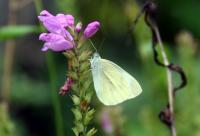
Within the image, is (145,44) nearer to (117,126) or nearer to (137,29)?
(137,29)

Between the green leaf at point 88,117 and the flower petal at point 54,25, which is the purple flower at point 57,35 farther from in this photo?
the green leaf at point 88,117

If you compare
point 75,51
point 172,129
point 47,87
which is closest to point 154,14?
point 172,129

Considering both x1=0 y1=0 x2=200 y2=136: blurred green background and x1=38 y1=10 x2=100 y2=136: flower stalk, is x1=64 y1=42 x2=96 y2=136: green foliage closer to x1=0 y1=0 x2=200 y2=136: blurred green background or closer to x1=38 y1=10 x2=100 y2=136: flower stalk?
x1=38 y1=10 x2=100 y2=136: flower stalk

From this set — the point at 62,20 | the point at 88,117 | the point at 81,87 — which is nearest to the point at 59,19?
the point at 62,20

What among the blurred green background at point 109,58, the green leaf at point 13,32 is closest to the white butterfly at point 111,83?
the blurred green background at point 109,58

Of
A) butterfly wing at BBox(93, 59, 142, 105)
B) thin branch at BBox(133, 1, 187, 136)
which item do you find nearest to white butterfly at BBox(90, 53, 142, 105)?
butterfly wing at BBox(93, 59, 142, 105)

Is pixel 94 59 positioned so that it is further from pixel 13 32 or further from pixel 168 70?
pixel 13 32

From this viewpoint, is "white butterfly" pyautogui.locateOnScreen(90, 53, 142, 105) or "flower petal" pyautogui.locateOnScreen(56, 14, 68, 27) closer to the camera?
"flower petal" pyautogui.locateOnScreen(56, 14, 68, 27)
